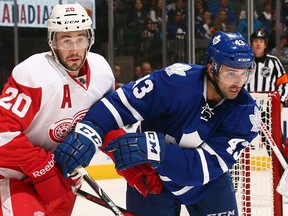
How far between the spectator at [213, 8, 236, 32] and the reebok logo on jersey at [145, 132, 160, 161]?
5237mm

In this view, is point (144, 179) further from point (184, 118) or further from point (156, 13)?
point (156, 13)

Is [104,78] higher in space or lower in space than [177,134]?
higher

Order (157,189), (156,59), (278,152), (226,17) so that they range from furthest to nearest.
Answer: (226,17) → (156,59) → (278,152) → (157,189)

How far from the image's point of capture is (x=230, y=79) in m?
2.47

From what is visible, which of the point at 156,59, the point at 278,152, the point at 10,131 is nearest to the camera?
the point at 10,131

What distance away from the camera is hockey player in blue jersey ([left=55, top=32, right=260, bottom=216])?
8.00ft

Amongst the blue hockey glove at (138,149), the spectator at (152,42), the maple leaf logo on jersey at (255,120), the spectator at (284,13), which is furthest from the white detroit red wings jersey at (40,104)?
the spectator at (284,13)

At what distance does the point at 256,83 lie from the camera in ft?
17.9

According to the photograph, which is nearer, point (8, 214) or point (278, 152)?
point (8, 214)

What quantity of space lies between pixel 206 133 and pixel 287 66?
5.03 metres

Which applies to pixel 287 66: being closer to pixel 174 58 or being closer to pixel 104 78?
pixel 174 58

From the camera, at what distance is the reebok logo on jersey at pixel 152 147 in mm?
2406

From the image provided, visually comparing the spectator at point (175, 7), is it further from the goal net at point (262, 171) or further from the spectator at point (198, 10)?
the goal net at point (262, 171)

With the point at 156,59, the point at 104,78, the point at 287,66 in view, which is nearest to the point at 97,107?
the point at 104,78
